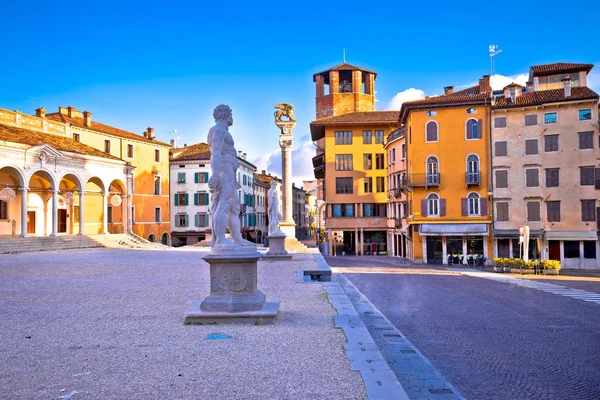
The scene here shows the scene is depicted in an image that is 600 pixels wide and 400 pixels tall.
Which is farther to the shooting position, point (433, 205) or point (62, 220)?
point (62, 220)

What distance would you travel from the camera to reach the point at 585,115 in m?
37.8

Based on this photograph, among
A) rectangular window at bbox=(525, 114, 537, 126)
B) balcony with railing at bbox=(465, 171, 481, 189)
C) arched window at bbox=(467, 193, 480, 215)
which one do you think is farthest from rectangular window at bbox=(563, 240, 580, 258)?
rectangular window at bbox=(525, 114, 537, 126)

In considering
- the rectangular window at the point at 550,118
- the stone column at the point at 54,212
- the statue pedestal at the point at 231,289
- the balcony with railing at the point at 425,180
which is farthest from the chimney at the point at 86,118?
the statue pedestal at the point at 231,289

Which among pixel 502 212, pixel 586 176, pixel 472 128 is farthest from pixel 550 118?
pixel 502 212

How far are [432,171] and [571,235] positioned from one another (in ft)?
37.1

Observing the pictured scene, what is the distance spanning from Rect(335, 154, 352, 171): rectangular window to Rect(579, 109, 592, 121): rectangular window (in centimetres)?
2276

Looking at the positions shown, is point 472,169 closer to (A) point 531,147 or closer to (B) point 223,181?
(A) point 531,147

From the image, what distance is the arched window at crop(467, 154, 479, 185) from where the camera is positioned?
40406mm

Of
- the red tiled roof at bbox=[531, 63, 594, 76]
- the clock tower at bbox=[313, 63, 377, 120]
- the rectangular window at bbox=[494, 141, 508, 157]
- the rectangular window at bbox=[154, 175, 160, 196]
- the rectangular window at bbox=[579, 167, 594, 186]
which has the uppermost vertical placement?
the clock tower at bbox=[313, 63, 377, 120]

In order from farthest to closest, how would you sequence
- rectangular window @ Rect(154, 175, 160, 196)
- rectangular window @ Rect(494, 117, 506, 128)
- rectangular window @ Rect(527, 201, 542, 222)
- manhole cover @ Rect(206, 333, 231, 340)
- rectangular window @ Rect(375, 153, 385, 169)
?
rectangular window @ Rect(154, 175, 160, 196), rectangular window @ Rect(375, 153, 385, 169), rectangular window @ Rect(494, 117, 506, 128), rectangular window @ Rect(527, 201, 542, 222), manhole cover @ Rect(206, 333, 231, 340)

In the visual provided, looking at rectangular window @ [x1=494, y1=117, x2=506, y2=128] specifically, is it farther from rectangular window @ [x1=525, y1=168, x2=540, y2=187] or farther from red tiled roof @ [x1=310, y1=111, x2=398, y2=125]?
red tiled roof @ [x1=310, y1=111, x2=398, y2=125]

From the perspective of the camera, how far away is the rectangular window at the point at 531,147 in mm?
39062

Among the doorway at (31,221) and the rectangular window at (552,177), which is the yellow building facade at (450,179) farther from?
the doorway at (31,221)

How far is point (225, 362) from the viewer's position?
6.13 metres
